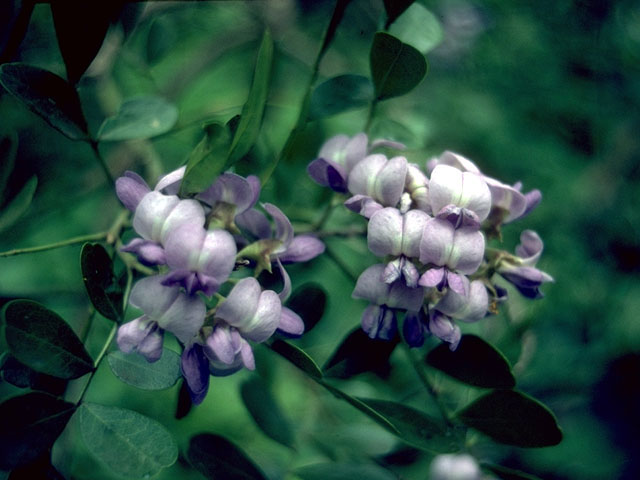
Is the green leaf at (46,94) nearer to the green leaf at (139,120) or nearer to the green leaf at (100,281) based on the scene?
the green leaf at (139,120)

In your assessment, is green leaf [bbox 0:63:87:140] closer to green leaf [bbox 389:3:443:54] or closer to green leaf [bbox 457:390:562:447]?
green leaf [bbox 389:3:443:54]

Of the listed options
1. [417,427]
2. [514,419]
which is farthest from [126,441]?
[514,419]

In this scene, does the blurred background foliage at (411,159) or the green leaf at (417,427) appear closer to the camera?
the green leaf at (417,427)

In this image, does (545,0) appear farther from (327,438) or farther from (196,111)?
(327,438)

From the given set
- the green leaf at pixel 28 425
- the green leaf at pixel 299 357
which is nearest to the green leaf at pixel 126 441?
the green leaf at pixel 28 425

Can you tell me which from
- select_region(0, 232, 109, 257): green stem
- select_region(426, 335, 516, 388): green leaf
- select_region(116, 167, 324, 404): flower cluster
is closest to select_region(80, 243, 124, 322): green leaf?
select_region(116, 167, 324, 404): flower cluster

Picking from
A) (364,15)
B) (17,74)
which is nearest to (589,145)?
(364,15)
